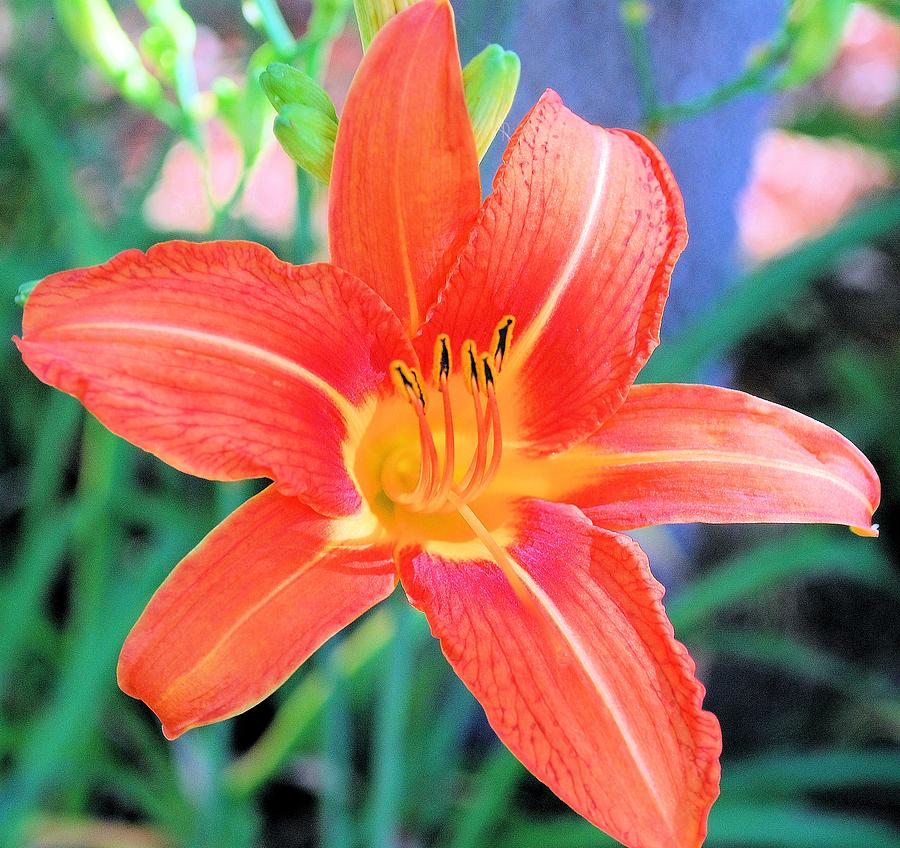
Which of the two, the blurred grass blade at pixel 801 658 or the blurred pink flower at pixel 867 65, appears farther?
the blurred pink flower at pixel 867 65

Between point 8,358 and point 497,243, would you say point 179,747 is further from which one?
point 497,243

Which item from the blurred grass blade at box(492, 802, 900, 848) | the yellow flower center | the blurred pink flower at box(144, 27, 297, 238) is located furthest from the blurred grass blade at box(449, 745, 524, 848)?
the blurred pink flower at box(144, 27, 297, 238)

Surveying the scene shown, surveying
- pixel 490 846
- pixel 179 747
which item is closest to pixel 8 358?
pixel 179 747

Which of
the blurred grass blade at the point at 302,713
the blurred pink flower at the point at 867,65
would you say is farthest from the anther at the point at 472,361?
the blurred pink flower at the point at 867,65

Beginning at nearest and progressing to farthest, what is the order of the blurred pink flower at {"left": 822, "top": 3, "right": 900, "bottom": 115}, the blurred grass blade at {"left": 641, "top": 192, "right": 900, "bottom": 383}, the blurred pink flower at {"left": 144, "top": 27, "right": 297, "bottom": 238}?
the blurred grass blade at {"left": 641, "top": 192, "right": 900, "bottom": 383} → the blurred pink flower at {"left": 144, "top": 27, "right": 297, "bottom": 238} → the blurred pink flower at {"left": 822, "top": 3, "right": 900, "bottom": 115}

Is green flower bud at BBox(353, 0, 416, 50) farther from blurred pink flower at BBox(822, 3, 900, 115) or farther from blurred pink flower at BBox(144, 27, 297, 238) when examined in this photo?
blurred pink flower at BBox(822, 3, 900, 115)

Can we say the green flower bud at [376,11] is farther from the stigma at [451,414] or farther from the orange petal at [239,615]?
the orange petal at [239,615]

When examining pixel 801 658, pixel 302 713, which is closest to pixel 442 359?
pixel 302 713
